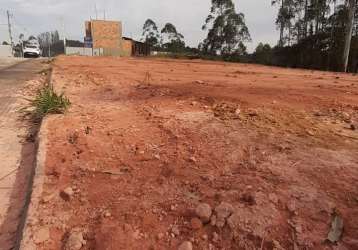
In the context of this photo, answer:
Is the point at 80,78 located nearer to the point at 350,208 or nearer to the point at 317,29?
the point at 350,208

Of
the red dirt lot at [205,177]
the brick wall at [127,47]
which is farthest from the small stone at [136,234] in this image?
the brick wall at [127,47]

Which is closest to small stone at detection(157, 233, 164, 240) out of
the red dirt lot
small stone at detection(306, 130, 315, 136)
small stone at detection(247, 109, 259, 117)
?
the red dirt lot

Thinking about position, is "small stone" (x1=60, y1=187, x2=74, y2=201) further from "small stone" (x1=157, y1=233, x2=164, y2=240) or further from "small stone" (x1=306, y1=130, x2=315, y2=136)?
"small stone" (x1=306, y1=130, x2=315, y2=136)

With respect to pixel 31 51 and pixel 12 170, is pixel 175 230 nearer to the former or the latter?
pixel 12 170

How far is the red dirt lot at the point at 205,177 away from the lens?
2479 millimetres

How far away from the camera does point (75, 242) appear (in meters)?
2.56

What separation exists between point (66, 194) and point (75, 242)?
2.16 feet

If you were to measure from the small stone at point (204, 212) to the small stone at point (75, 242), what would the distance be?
33.6 inches

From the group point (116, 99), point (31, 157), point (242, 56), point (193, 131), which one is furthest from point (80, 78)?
point (242, 56)

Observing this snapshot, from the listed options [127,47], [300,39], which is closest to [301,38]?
[300,39]

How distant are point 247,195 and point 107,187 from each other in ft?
4.06

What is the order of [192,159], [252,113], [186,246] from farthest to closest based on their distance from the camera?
[252,113]
[192,159]
[186,246]

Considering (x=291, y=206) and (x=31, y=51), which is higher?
(x=31, y=51)

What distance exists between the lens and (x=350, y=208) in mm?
2500
